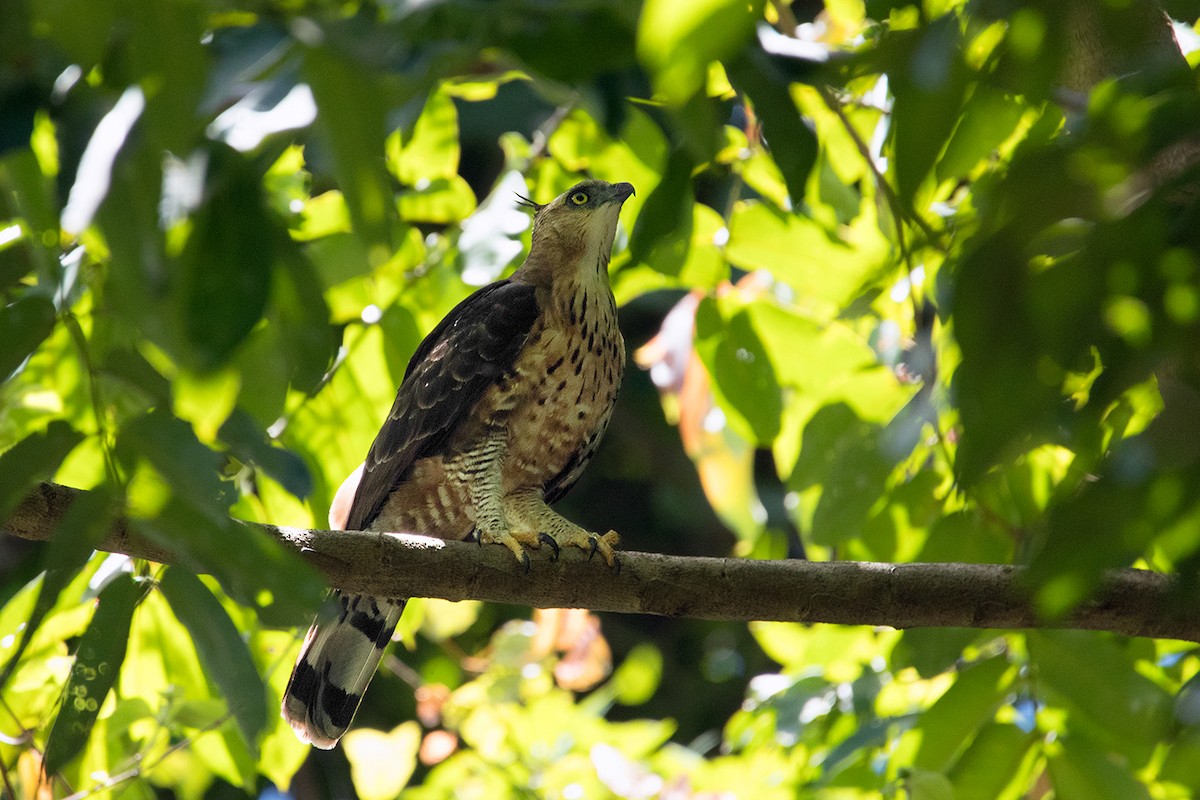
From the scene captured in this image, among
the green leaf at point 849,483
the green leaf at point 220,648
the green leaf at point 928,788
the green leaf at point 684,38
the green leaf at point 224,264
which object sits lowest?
the green leaf at point 928,788

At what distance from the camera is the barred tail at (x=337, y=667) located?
11.5 feet

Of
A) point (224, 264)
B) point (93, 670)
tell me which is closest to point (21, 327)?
point (93, 670)

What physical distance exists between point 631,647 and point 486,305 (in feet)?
18.1

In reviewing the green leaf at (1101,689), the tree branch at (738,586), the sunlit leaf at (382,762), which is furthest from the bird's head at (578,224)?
the green leaf at (1101,689)

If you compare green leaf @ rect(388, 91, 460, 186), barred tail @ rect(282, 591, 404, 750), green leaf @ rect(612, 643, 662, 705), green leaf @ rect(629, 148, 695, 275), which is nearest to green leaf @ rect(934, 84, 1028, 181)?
green leaf @ rect(629, 148, 695, 275)

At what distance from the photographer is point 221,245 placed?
1139 mm

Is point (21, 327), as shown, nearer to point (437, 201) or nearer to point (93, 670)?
point (93, 670)

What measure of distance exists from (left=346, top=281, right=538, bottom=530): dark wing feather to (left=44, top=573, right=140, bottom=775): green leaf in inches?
61.7

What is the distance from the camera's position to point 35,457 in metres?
1.56

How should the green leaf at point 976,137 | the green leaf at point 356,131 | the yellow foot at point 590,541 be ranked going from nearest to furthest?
the green leaf at point 356,131
the green leaf at point 976,137
the yellow foot at point 590,541

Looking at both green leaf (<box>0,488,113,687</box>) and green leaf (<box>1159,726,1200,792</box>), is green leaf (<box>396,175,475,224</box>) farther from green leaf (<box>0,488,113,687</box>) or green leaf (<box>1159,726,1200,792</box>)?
green leaf (<box>1159,726,1200,792</box>)

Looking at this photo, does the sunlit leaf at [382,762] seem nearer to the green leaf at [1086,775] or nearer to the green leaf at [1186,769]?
the green leaf at [1086,775]

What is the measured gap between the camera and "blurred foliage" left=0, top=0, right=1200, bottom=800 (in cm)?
109

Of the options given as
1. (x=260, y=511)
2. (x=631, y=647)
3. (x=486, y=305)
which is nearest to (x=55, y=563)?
(x=260, y=511)
